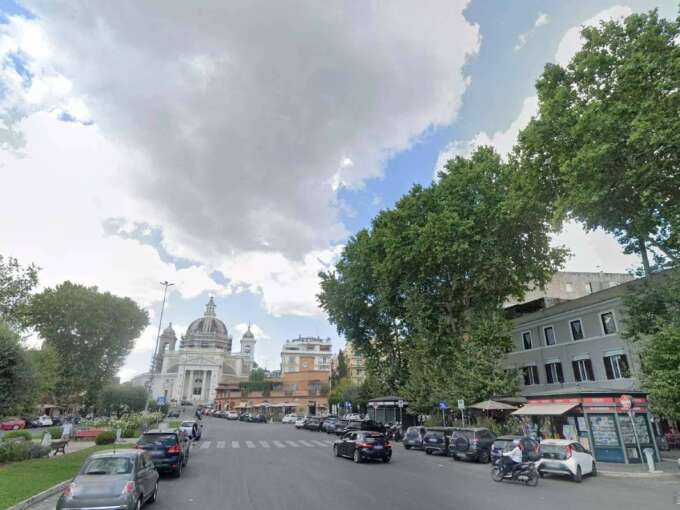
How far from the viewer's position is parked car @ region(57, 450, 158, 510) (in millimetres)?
8336

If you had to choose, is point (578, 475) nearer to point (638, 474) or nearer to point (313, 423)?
point (638, 474)

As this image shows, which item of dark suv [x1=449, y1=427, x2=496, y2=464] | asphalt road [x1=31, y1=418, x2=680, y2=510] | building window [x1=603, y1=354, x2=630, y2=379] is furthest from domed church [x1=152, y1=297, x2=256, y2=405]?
asphalt road [x1=31, y1=418, x2=680, y2=510]

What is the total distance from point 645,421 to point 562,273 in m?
31.0

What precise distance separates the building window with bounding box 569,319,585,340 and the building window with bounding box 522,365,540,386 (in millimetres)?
4989

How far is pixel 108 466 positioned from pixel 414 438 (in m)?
21.0

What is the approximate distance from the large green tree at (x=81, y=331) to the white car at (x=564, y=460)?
123 ft

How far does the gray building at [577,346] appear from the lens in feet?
92.4

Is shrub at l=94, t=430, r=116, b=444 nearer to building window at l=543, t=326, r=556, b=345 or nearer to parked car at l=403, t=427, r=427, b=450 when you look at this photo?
parked car at l=403, t=427, r=427, b=450

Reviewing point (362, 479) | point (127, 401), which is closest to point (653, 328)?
point (362, 479)

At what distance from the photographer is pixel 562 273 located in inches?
1865

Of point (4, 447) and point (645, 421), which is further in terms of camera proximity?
point (645, 421)

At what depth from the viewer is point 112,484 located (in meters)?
8.78

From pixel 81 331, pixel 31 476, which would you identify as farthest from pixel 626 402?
pixel 81 331

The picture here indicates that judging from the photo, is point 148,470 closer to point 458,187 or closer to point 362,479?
point 362,479
